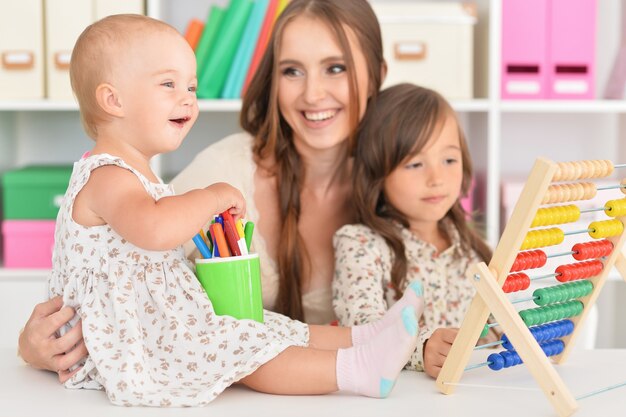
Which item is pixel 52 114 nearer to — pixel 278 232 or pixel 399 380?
pixel 278 232

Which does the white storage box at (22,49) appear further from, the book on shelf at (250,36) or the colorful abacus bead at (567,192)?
the colorful abacus bead at (567,192)

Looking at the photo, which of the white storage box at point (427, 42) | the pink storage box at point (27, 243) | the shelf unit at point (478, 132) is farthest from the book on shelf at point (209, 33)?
the pink storage box at point (27, 243)

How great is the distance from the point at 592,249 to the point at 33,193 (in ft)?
6.12

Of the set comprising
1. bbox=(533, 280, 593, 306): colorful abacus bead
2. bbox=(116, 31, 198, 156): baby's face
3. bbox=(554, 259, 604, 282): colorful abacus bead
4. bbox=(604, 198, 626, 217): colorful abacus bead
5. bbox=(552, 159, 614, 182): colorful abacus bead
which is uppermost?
bbox=(116, 31, 198, 156): baby's face

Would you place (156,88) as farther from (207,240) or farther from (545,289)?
(545,289)

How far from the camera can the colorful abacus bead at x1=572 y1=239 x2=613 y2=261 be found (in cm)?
130

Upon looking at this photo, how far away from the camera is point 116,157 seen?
127 cm

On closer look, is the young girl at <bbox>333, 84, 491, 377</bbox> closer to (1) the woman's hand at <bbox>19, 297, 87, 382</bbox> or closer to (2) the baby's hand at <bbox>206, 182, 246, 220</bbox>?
(2) the baby's hand at <bbox>206, 182, 246, 220</bbox>

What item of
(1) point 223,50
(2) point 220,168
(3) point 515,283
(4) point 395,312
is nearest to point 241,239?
(4) point 395,312

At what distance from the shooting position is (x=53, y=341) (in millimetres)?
1287

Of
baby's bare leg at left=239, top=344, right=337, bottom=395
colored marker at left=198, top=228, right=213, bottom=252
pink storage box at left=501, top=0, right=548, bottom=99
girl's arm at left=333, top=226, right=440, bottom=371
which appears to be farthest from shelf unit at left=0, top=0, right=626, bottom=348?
baby's bare leg at left=239, top=344, right=337, bottom=395

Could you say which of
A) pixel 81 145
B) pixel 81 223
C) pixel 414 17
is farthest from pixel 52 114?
pixel 81 223

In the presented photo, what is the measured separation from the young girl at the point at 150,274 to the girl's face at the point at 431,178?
48 centimetres

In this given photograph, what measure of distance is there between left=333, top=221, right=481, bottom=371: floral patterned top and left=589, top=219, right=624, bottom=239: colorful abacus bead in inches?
16.3
